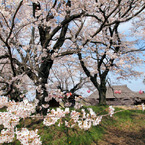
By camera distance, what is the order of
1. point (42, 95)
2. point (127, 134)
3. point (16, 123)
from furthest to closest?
point (127, 134) → point (42, 95) → point (16, 123)

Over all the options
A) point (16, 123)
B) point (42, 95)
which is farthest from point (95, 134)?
point (16, 123)

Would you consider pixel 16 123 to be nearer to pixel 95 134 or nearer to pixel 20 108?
pixel 20 108

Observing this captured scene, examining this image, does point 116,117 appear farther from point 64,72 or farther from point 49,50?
point 64,72

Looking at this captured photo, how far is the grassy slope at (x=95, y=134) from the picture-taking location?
15.5 ft

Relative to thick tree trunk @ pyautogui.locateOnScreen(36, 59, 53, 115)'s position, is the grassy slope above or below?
below

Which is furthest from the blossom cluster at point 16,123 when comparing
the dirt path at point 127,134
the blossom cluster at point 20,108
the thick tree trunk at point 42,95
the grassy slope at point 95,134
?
the dirt path at point 127,134

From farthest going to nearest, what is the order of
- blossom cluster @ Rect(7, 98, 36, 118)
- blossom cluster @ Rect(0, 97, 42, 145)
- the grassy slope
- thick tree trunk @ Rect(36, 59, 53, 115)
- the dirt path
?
thick tree trunk @ Rect(36, 59, 53, 115) < the dirt path < the grassy slope < blossom cluster @ Rect(7, 98, 36, 118) < blossom cluster @ Rect(0, 97, 42, 145)

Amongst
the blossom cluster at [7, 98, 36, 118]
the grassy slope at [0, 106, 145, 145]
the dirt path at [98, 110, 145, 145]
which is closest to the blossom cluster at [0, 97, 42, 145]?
the blossom cluster at [7, 98, 36, 118]

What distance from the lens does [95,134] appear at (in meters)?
5.56

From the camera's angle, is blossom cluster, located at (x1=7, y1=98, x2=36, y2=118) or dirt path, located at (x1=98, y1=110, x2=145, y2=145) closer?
blossom cluster, located at (x1=7, y1=98, x2=36, y2=118)

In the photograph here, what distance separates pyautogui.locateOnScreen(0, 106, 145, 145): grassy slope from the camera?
472 cm

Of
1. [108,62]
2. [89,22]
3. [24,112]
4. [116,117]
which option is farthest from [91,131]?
[89,22]

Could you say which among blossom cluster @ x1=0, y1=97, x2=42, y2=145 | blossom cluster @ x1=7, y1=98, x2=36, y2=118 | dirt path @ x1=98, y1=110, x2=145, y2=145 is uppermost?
blossom cluster @ x1=7, y1=98, x2=36, y2=118

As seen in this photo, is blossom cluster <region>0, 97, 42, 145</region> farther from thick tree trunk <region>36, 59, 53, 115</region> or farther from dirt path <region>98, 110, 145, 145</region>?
dirt path <region>98, 110, 145, 145</region>
